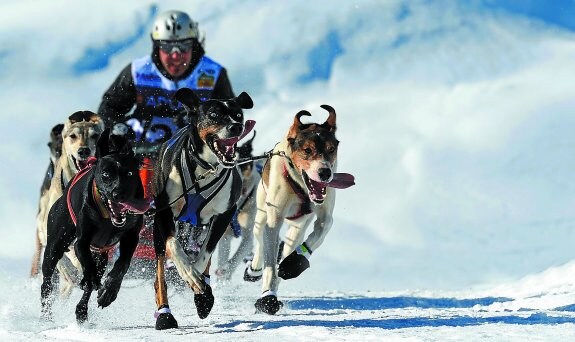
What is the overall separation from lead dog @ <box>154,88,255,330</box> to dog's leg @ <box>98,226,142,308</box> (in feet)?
0.69

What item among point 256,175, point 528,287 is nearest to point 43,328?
point 256,175

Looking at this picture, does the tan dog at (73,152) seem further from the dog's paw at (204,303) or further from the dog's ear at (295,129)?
the dog's paw at (204,303)

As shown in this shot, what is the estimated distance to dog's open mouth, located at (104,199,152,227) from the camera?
22.0ft

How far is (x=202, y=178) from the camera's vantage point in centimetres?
723

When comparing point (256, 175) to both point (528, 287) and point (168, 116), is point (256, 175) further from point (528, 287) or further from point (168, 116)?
point (528, 287)

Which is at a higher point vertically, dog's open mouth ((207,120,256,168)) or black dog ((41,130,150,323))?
dog's open mouth ((207,120,256,168))

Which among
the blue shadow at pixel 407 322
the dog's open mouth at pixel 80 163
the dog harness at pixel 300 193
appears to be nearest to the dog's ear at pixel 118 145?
the dog's open mouth at pixel 80 163

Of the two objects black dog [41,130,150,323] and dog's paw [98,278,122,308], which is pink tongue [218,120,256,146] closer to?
black dog [41,130,150,323]

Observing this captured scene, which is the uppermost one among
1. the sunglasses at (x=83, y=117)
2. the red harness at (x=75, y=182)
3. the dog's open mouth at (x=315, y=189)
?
the sunglasses at (x=83, y=117)

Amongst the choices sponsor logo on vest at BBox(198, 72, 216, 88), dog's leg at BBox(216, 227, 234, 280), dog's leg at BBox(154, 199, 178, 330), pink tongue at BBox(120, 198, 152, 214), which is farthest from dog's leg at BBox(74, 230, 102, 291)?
dog's leg at BBox(216, 227, 234, 280)

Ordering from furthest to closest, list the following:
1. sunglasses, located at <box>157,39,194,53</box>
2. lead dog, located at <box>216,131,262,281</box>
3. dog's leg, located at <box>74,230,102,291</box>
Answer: lead dog, located at <box>216,131,262,281</box> < sunglasses, located at <box>157,39,194,53</box> < dog's leg, located at <box>74,230,102,291</box>

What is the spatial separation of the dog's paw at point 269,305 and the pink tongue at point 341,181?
0.98 meters

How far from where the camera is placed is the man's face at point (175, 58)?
32.1ft

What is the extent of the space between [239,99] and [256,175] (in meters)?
3.57
